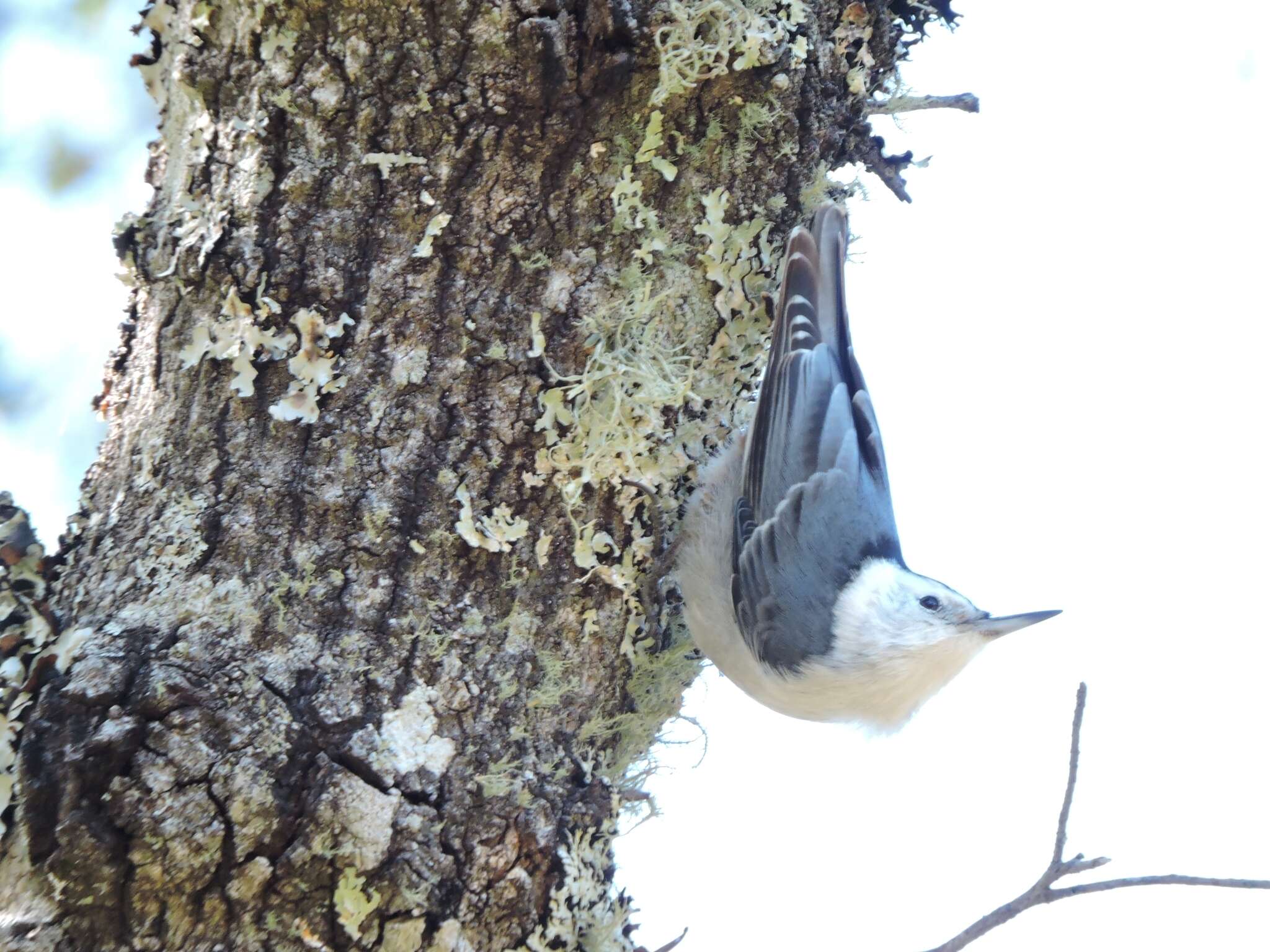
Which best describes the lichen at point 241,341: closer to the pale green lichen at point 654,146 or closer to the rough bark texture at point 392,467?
the rough bark texture at point 392,467

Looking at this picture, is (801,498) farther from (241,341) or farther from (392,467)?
(241,341)

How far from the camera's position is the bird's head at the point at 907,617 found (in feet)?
6.48

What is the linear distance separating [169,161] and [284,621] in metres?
0.74

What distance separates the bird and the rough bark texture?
0.15m

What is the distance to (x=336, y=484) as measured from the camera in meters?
1.52

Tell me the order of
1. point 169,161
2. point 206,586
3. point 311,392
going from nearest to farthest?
1. point 206,586
2. point 311,392
3. point 169,161

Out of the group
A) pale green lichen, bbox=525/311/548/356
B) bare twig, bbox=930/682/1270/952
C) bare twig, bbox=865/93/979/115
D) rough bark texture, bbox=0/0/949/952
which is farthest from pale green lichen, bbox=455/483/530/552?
bare twig, bbox=865/93/979/115

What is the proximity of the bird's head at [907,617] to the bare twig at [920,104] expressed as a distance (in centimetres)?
79

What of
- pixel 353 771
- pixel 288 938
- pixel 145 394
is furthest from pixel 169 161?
pixel 288 938

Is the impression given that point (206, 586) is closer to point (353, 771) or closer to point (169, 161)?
point (353, 771)

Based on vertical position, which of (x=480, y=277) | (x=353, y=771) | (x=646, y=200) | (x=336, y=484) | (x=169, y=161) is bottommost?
(x=353, y=771)

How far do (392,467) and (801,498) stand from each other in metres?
0.77

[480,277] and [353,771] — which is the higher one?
[480,277]

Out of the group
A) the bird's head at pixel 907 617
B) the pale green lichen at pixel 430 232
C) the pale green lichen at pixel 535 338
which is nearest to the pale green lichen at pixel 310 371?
the pale green lichen at pixel 430 232
